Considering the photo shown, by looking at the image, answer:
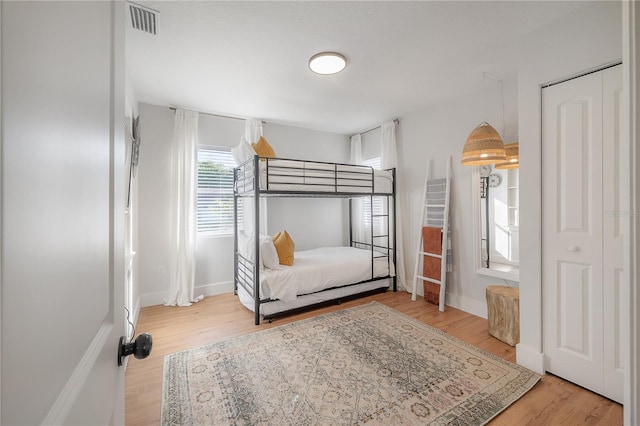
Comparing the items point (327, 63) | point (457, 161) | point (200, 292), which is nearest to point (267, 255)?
point (200, 292)

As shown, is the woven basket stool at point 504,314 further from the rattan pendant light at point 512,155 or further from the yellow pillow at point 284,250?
the yellow pillow at point 284,250

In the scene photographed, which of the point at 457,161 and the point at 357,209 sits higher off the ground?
the point at 457,161

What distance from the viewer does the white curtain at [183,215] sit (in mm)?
3543

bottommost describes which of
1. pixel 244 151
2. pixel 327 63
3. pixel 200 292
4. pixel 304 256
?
pixel 200 292

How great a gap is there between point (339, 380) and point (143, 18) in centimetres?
298

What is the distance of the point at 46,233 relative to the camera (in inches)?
13.7

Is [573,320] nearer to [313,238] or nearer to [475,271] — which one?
[475,271]

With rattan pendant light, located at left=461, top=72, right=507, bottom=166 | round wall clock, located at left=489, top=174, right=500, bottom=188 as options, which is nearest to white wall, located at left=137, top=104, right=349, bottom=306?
round wall clock, located at left=489, top=174, right=500, bottom=188

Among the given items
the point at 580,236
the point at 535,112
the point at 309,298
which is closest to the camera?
the point at 580,236

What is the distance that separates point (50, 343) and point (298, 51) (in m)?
2.54

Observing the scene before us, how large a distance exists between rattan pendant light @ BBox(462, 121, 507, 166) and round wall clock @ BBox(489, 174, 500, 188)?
0.49 m

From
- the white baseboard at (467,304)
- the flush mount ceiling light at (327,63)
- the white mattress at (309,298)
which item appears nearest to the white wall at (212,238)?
the white mattress at (309,298)

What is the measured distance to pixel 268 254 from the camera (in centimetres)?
307

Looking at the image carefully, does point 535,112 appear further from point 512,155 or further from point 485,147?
point 512,155
